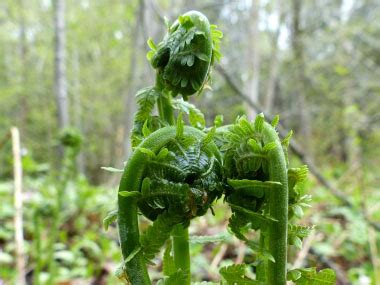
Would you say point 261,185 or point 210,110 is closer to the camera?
point 261,185

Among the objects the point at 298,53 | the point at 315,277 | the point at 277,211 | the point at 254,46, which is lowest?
the point at 315,277

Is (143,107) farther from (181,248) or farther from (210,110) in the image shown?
(210,110)

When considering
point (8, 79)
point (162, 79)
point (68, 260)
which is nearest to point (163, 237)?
point (162, 79)

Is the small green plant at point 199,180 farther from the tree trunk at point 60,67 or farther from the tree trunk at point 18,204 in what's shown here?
the tree trunk at point 60,67

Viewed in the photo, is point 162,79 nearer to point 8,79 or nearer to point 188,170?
point 188,170

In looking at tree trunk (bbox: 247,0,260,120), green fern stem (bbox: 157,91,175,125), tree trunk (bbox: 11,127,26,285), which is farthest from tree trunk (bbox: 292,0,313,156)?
green fern stem (bbox: 157,91,175,125)

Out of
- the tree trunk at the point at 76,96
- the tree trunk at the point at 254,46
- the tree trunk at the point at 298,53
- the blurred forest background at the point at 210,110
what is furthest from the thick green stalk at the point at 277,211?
the tree trunk at the point at 76,96

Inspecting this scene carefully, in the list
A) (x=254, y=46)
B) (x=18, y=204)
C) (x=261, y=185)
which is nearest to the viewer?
A: (x=261, y=185)

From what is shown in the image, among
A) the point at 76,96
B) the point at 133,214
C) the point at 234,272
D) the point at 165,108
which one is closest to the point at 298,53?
the point at 165,108
